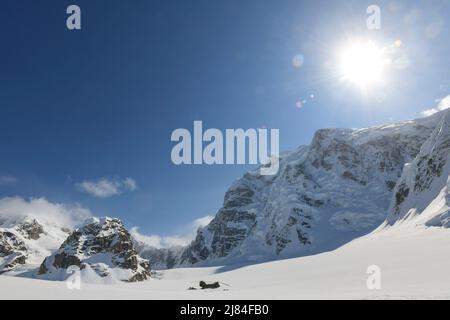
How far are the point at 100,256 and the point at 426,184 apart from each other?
374 feet

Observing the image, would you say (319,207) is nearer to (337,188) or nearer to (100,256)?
(337,188)

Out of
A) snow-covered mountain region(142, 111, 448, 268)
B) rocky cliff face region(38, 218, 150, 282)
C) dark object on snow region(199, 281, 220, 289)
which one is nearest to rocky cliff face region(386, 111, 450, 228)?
snow-covered mountain region(142, 111, 448, 268)

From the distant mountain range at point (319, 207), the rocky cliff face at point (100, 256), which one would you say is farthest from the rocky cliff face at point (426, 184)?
the rocky cliff face at point (100, 256)

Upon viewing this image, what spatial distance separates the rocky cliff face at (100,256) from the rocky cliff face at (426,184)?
9441 centimetres

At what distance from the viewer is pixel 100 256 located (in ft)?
477

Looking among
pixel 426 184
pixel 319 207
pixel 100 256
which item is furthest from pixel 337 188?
pixel 100 256

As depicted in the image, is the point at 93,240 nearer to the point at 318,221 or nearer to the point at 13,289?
the point at 318,221

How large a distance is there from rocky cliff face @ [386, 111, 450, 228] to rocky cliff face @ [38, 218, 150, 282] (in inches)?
3717

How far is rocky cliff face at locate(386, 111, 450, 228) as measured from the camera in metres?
67.6

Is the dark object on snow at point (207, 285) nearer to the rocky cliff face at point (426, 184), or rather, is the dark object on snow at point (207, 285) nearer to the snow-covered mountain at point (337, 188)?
the rocky cliff face at point (426, 184)

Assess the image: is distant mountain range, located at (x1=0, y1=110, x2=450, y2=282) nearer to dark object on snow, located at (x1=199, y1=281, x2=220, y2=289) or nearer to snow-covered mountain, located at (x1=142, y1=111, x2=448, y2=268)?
snow-covered mountain, located at (x1=142, y1=111, x2=448, y2=268)

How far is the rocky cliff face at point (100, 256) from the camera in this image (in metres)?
140
